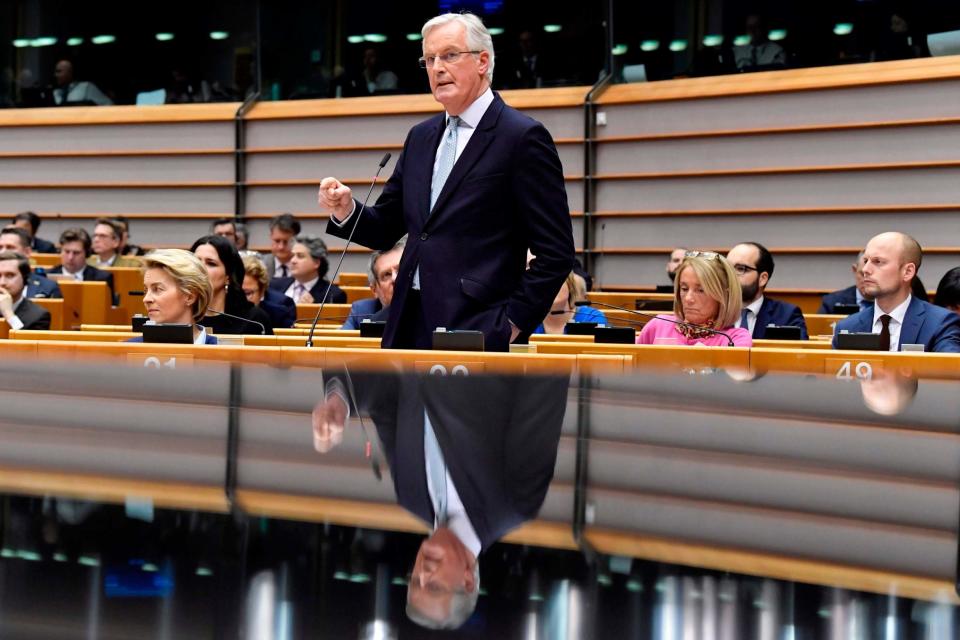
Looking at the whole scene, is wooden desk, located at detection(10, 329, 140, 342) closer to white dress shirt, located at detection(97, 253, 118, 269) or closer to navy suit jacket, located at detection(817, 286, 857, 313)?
navy suit jacket, located at detection(817, 286, 857, 313)

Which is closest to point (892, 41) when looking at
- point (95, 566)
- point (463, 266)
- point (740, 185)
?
point (740, 185)

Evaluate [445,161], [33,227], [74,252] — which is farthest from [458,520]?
[33,227]

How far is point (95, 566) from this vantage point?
2.34 ft

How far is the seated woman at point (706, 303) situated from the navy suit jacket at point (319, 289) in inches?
124

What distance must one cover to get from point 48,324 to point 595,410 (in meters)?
3.75

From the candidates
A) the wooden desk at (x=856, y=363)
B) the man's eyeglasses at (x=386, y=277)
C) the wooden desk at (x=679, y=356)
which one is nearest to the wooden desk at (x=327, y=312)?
the man's eyeglasses at (x=386, y=277)

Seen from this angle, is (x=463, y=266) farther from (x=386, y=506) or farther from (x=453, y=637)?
(x=453, y=637)

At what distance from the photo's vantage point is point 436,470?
107 cm

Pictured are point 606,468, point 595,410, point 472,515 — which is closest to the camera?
point 472,515

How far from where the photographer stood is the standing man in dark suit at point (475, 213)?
254 cm

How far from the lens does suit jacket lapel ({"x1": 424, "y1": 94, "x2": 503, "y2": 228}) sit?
102 inches

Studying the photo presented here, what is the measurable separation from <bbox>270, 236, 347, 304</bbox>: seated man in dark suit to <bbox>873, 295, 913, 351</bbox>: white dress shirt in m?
3.47

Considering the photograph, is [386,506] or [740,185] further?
[740,185]

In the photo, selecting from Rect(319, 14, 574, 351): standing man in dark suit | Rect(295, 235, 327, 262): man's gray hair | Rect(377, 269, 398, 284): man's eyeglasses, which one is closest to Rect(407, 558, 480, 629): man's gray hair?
Rect(319, 14, 574, 351): standing man in dark suit
